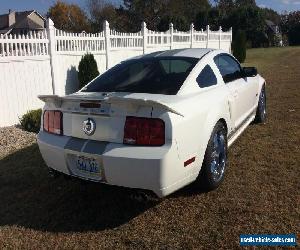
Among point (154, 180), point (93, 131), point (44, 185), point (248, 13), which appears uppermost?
point (248, 13)

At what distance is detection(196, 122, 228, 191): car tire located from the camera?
407 centimetres

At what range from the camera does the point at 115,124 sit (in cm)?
354

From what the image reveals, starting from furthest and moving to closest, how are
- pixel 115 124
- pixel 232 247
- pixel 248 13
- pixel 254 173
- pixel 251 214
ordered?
pixel 248 13 → pixel 254 173 → pixel 251 214 → pixel 115 124 → pixel 232 247

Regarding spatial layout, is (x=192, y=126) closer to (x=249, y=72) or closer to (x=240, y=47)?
(x=249, y=72)

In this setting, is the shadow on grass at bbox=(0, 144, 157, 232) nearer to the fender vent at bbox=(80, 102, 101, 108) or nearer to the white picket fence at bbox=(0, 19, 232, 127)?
the fender vent at bbox=(80, 102, 101, 108)

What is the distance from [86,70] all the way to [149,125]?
293 inches

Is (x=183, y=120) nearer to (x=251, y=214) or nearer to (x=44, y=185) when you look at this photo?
(x=251, y=214)

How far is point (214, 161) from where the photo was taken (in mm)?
4309

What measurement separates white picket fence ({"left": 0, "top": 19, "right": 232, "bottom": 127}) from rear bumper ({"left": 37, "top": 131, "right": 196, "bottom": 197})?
510 centimetres

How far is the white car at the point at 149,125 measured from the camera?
3.41 metres

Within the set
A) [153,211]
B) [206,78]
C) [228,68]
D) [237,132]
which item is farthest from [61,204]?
[228,68]

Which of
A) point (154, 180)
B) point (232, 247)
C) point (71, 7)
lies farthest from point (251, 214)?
point (71, 7)

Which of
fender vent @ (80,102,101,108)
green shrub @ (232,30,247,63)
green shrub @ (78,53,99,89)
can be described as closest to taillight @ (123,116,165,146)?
fender vent @ (80,102,101,108)

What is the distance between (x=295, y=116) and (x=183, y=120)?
16.4ft
